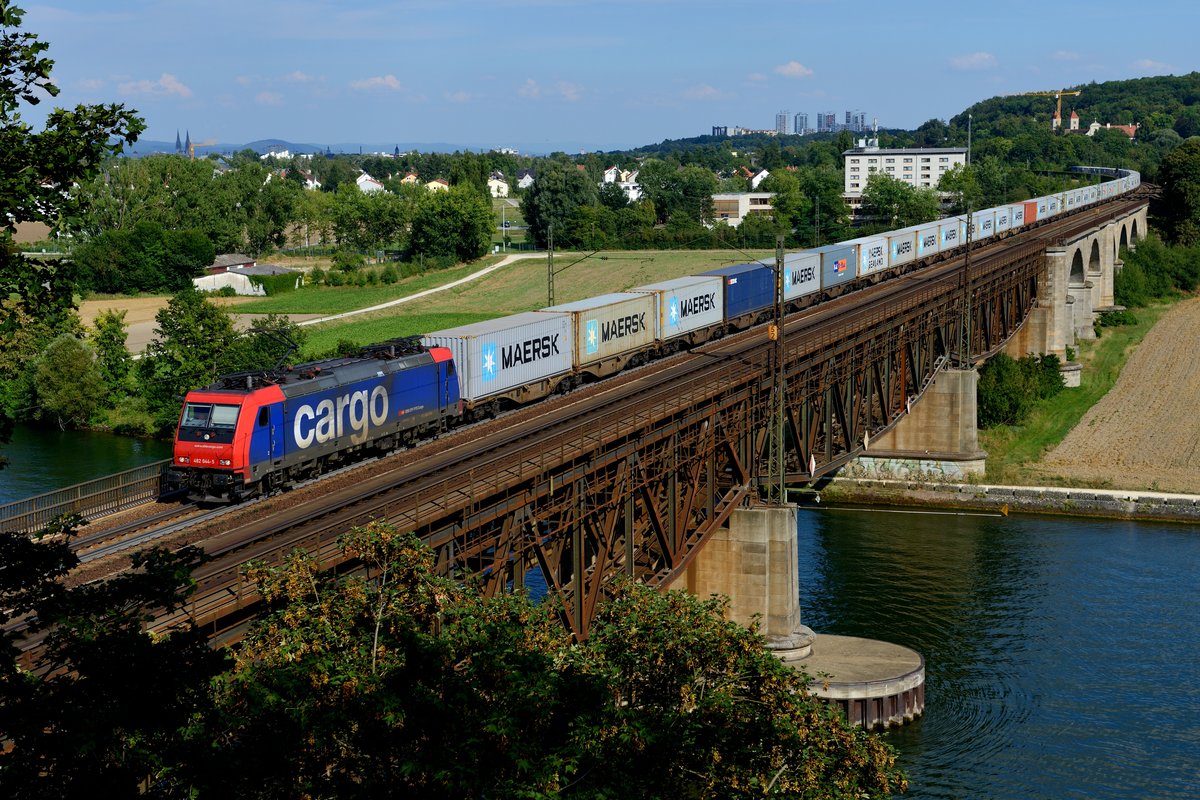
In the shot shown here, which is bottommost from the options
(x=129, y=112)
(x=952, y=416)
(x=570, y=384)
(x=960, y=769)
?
(x=960, y=769)

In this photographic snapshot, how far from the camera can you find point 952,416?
71812 millimetres

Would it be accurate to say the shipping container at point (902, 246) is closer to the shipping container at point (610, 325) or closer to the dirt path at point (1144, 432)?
the dirt path at point (1144, 432)

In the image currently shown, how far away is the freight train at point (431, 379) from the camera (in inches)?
1313

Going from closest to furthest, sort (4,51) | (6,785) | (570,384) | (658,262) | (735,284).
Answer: (6,785)
(4,51)
(570,384)
(735,284)
(658,262)

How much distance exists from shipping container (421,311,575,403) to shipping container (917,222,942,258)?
49.8 meters

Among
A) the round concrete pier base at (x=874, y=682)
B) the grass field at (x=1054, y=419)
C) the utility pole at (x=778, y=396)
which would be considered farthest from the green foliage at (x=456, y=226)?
the round concrete pier base at (x=874, y=682)

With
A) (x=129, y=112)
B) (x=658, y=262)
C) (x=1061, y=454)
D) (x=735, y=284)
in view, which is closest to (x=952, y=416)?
(x=1061, y=454)

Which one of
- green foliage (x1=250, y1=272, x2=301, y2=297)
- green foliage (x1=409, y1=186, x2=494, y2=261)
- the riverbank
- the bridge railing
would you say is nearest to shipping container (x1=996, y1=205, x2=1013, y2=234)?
the riverbank

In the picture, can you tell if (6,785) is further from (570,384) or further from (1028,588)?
(1028,588)

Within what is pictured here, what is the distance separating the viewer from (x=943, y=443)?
236 feet

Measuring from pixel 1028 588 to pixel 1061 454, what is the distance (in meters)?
23.3

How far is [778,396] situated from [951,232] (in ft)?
200

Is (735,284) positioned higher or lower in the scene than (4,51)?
lower

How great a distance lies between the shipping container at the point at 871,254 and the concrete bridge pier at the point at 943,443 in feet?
39.0
